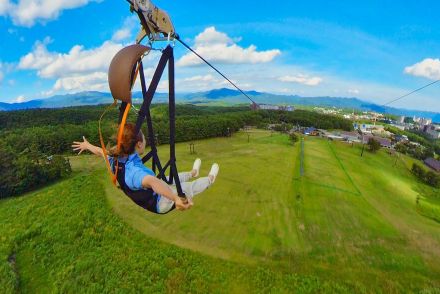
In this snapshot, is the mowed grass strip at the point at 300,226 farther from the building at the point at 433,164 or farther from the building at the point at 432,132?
the building at the point at 432,132

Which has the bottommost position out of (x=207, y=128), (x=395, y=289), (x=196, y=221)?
(x=395, y=289)

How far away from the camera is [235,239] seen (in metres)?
26.1

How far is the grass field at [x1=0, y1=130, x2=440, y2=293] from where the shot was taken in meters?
21.1

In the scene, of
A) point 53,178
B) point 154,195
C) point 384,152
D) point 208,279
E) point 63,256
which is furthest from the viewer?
point 384,152

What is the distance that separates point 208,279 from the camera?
830 inches

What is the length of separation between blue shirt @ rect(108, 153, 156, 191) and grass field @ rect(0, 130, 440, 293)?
59.5 feet

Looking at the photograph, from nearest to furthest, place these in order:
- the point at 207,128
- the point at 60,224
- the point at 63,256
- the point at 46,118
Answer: the point at 63,256, the point at 60,224, the point at 207,128, the point at 46,118

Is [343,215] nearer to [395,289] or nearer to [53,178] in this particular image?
[395,289]

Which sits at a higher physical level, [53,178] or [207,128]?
[207,128]

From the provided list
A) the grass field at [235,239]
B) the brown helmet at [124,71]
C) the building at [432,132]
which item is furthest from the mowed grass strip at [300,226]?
the building at [432,132]

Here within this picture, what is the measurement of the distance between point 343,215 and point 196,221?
1621cm

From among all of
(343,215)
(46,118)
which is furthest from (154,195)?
(46,118)

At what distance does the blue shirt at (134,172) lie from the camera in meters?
4.08

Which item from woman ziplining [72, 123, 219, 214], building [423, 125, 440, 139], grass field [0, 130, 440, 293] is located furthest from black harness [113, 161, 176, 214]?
building [423, 125, 440, 139]
